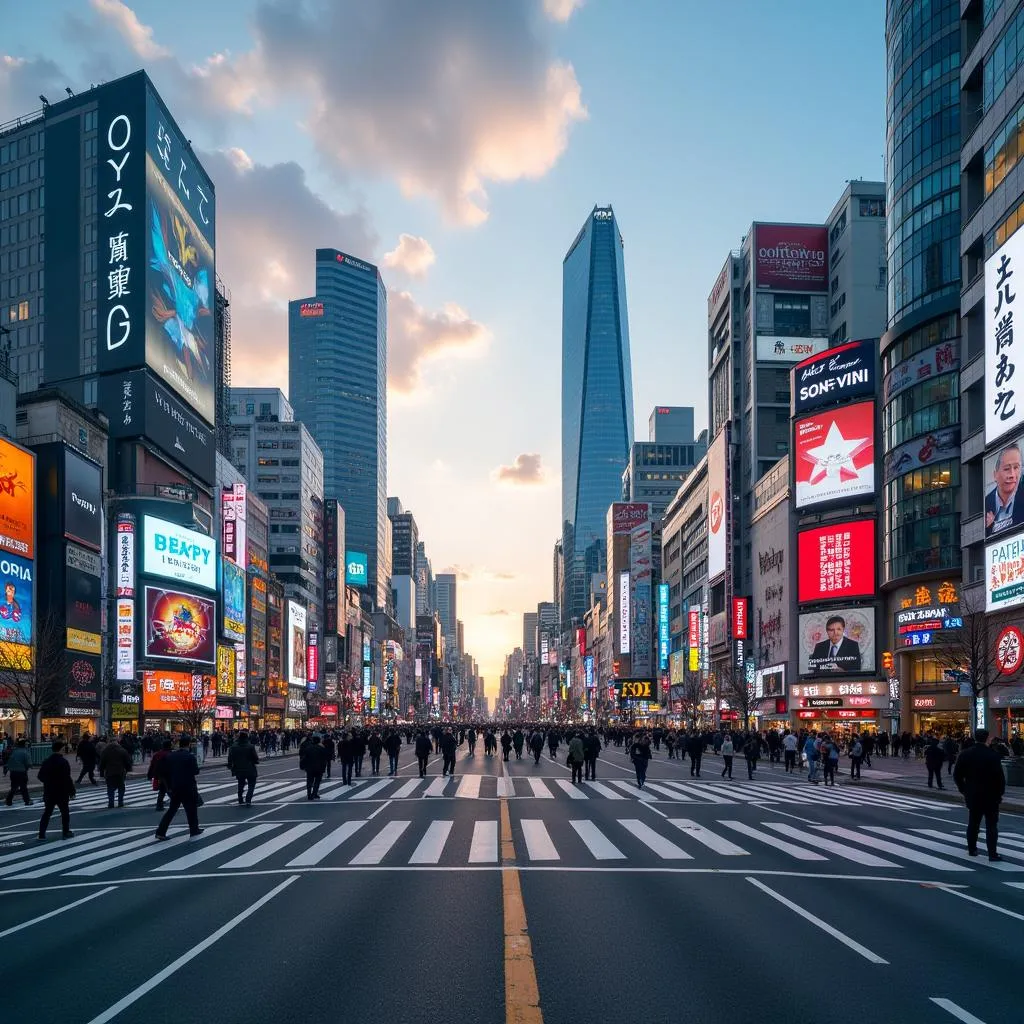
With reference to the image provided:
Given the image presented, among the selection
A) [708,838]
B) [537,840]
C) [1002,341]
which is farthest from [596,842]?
[1002,341]

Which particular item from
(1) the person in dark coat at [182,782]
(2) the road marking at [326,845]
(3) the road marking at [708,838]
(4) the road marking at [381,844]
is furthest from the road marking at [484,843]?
(1) the person in dark coat at [182,782]

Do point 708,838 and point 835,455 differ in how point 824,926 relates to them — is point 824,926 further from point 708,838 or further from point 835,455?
point 835,455

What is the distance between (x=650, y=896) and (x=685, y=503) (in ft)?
444

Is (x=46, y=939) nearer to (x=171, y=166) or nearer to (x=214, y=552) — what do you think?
(x=214, y=552)

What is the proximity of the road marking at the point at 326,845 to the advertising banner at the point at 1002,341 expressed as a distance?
3789cm

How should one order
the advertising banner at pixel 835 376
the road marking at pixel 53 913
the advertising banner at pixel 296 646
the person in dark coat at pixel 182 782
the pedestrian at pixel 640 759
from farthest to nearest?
1. the advertising banner at pixel 296 646
2. the advertising banner at pixel 835 376
3. the pedestrian at pixel 640 759
4. the person in dark coat at pixel 182 782
5. the road marking at pixel 53 913

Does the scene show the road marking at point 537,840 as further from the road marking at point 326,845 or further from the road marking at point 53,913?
the road marking at point 53,913

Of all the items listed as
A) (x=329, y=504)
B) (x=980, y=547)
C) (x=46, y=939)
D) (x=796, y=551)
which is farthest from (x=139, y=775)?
(x=329, y=504)

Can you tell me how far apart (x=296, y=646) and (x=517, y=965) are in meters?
133

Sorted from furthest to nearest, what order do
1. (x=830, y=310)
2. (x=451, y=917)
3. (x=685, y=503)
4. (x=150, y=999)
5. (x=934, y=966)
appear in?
(x=685, y=503) < (x=830, y=310) < (x=451, y=917) < (x=934, y=966) < (x=150, y=999)

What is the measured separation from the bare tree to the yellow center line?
4427 cm

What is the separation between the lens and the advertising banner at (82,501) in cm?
6919

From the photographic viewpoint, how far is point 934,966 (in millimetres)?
10109

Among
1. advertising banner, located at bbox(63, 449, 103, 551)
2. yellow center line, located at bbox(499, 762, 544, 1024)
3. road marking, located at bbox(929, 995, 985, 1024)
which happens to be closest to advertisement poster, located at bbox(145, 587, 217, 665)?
advertising banner, located at bbox(63, 449, 103, 551)
